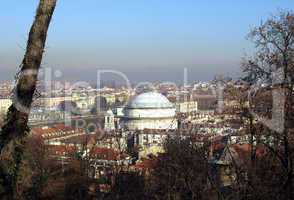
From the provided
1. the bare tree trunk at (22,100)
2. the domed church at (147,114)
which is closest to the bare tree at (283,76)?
the bare tree trunk at (22,100)

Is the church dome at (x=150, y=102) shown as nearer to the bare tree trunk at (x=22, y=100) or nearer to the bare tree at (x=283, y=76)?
the bare tree at (x=283, y=76)

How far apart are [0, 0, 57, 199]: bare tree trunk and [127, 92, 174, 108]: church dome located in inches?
2231

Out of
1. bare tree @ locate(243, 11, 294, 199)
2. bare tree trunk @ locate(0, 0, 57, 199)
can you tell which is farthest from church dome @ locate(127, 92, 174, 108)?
bare tree trunk @ locate(0, 0, 57, 199)

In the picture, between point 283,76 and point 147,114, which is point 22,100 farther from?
point 147,114

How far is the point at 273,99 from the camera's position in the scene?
9.07 metres

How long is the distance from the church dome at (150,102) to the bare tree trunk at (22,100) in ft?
186

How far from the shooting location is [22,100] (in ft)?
13.0

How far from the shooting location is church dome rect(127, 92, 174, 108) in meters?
61.3

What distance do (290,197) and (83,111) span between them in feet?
202

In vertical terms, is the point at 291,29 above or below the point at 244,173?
above

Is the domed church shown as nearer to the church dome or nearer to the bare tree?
the church dome

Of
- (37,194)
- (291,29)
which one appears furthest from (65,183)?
(291,29)

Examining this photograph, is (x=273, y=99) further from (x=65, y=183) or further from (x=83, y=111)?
(x=83, y=111)

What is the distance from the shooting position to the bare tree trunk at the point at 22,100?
394cm
